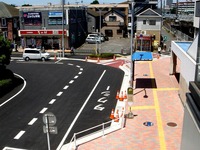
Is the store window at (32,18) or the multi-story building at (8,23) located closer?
the store window at (32,18)

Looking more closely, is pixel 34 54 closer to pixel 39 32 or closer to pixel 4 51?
pixel 39 32

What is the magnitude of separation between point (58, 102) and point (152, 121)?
7.74m

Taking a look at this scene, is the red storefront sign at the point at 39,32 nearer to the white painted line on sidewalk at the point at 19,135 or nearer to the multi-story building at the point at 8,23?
the multi-story building at the point at 8,23

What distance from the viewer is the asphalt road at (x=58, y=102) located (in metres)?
15.0

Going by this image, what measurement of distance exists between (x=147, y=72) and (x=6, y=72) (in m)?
14.9

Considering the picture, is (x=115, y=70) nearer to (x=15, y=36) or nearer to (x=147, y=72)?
(x=147, y=72)

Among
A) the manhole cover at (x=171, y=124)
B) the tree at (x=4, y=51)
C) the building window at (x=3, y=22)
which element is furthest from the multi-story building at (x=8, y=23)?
the manhole cover at (x=171, y=124)

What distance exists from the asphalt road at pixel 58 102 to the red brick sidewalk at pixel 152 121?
201 centimetres

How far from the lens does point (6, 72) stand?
25297 mm

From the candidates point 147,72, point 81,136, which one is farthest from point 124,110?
point 147,72

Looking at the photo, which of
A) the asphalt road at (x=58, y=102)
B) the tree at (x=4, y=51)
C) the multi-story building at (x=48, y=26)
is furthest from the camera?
the multi-story building at (x=48, y=26)

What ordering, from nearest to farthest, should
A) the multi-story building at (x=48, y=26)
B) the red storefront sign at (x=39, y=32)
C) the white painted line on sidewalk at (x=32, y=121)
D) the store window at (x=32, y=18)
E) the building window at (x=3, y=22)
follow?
the white painted line on sidewalk at (x=32, y=121), the multi-story building at (x=48, y=26), the red storefront sign at (x=39, y=32), the store window at (x=32, y=18), the building window at (x=3, y=22)

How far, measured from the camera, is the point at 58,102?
2036cm

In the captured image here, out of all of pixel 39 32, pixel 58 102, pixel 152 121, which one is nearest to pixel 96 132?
pixel 152 121
